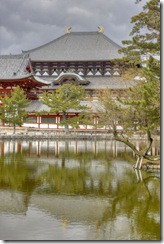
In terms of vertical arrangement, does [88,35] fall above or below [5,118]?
above

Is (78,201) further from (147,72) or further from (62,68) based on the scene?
(62,68)

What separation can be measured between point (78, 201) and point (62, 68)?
151 feet

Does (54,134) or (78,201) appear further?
(54,134)

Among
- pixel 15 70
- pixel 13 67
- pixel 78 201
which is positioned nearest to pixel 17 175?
pixel 78 201

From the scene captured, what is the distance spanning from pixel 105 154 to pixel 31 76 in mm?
22263

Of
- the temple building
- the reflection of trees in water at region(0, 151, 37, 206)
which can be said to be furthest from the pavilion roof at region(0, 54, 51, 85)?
the reflection of trees in water at region(0, 151, 37, 206)

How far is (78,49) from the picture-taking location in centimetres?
5762

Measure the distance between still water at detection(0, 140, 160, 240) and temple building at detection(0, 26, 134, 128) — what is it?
25447 mm

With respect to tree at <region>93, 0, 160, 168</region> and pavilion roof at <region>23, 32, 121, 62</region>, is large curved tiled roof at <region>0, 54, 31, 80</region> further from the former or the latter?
tree at <region>93, 0, 160, 168</region>

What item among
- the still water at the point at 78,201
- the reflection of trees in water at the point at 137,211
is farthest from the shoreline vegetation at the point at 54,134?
the reflection of trees in water at the point at 137,211

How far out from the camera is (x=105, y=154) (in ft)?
82.6

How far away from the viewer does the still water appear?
29.7 feet

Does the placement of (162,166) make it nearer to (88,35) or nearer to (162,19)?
(162,19)

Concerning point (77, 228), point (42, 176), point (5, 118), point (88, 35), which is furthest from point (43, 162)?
point (88, 35)
